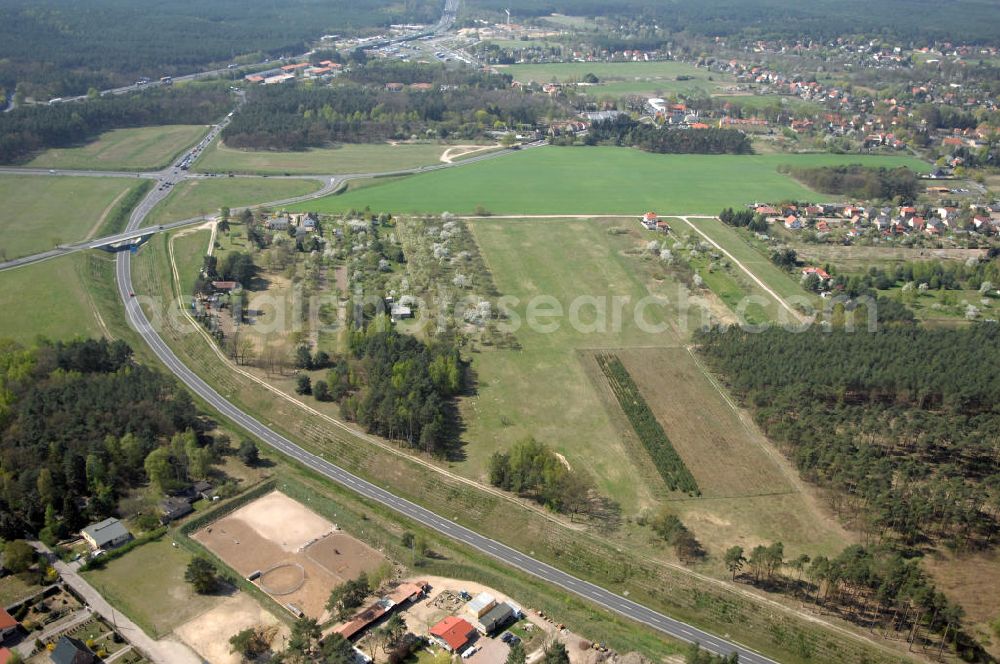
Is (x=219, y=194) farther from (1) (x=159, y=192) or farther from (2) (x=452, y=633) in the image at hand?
(2) (x=452, y=633)

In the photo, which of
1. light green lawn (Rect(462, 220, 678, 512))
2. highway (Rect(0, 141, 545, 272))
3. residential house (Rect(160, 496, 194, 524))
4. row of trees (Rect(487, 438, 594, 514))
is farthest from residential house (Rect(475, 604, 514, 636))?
highway (Rect(0, 141, 545, 272))

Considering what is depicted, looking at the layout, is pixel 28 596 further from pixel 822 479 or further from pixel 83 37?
pixel 83 37

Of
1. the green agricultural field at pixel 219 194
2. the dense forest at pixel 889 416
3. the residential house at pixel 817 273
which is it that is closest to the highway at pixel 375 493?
the green agricultural field at pixel 219 194

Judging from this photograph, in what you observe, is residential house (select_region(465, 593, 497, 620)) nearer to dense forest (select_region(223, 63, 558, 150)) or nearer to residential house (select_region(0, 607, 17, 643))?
residential house (select_region(0, 607, 17, 643))

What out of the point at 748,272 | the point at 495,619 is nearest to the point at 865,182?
the point at 748,272

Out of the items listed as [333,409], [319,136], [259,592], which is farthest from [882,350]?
[319,136]

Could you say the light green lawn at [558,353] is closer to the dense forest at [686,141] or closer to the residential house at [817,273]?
the residential house at [817,273]
